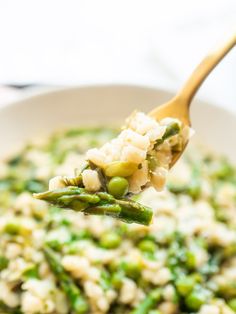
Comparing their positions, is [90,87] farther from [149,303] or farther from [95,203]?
[95,203]

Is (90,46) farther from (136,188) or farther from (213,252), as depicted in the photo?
(136,188)

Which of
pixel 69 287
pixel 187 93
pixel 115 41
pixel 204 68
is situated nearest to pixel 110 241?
pixel 69 287

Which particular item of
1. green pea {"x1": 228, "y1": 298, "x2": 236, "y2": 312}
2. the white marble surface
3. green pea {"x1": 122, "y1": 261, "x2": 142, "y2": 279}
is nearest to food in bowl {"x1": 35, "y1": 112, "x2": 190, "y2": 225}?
green pea {"x1": 122, "y1": 261, "x2": 142, "y2": 279}

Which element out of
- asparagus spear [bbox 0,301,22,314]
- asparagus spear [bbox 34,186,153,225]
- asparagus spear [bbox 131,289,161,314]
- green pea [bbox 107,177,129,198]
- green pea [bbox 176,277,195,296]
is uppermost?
green pea [bbox 107,177,129,198]

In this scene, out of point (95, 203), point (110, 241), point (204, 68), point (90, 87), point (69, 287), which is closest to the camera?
point (95, 203)

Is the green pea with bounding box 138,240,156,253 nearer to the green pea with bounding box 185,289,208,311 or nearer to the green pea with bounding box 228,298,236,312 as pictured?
the green pea with bounding box 185,289,208,311

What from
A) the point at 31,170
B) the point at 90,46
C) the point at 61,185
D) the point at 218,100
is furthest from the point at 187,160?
the point at 61,185

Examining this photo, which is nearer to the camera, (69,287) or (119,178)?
(119,178)

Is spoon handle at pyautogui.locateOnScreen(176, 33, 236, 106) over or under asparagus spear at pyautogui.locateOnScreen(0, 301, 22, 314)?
over

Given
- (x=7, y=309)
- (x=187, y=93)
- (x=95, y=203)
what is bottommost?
(x=7, y=309)

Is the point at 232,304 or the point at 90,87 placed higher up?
the point at 90,87
